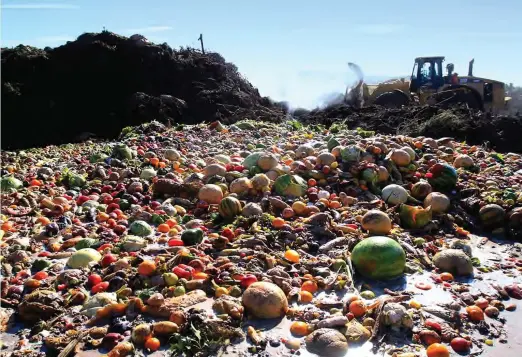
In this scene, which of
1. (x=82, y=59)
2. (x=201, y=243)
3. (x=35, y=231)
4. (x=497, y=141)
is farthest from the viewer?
(x=82, y=59)

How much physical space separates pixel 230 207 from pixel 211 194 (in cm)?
67

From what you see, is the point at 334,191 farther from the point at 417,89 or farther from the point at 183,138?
the point at 417,89

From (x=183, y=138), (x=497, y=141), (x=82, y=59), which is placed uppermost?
(x=82, y=59)

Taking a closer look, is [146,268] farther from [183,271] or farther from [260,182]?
[260,182]

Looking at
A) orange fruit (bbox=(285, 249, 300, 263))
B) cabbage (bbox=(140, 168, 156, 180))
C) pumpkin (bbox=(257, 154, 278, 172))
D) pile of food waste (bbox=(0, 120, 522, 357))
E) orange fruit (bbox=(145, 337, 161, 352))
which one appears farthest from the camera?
cabbage (bbox=(140, 168, 156, 180))

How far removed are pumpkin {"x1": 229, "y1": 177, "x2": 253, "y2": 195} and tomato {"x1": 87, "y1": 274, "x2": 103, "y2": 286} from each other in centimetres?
282

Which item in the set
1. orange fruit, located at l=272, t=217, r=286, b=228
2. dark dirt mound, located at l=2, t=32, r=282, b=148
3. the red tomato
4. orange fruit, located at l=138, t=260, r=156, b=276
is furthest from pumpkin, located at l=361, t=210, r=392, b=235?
dark dirt mound, located at l=2, t=32, r=282, b=148

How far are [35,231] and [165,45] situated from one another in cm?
1852

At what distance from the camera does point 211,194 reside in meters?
7.45

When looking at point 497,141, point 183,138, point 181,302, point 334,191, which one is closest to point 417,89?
point 497,141

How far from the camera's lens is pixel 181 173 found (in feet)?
29.5

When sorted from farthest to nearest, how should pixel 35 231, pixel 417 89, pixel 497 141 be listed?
pixel 417 89, pixel 497 141, pixel 35 231

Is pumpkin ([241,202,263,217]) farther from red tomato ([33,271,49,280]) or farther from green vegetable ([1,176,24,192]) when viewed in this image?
green vegetable ([1,176,24,192])

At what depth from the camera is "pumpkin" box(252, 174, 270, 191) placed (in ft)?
24.5
